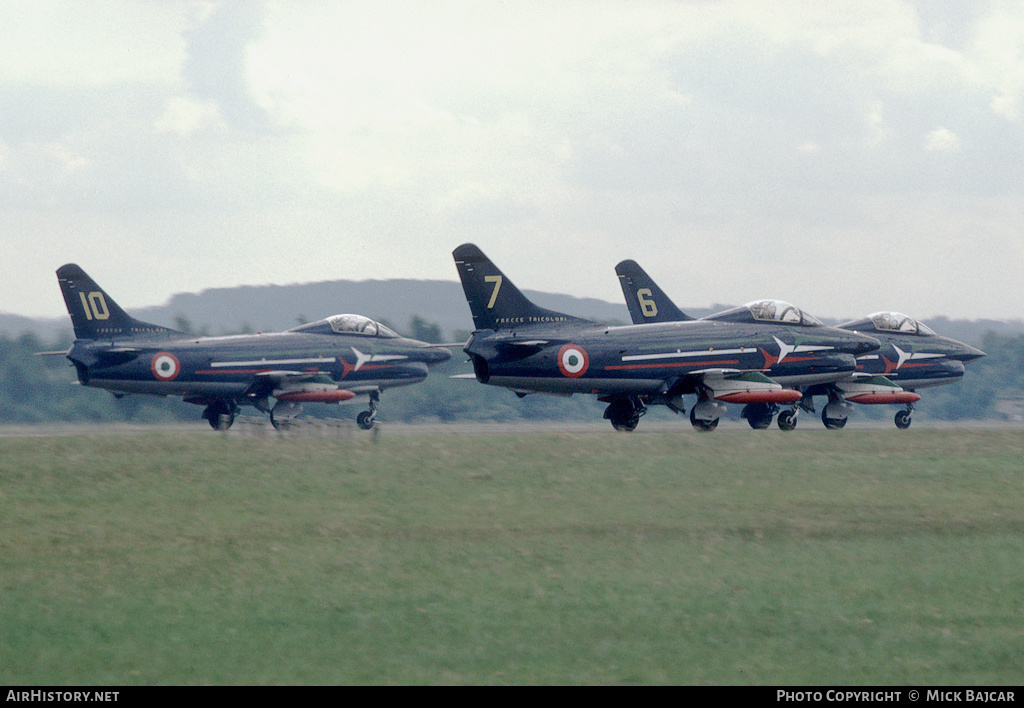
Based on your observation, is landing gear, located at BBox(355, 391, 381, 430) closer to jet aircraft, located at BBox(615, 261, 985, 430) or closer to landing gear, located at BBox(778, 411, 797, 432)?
jet aircraft, located at BBox(615, 261, 985, 430)

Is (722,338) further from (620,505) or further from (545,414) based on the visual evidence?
(545,414)

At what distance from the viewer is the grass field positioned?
49.4ft

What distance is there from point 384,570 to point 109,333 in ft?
78.9

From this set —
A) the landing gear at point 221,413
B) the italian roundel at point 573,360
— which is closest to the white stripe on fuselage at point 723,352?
the italian roundel at point 573,360

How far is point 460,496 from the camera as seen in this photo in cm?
2395

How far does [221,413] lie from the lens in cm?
4184

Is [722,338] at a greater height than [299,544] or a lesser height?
greater

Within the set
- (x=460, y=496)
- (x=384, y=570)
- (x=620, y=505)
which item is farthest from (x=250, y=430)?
(x=384, y=570)

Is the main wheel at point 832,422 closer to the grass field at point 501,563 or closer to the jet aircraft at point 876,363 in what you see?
the jet aircraft at point 876,363

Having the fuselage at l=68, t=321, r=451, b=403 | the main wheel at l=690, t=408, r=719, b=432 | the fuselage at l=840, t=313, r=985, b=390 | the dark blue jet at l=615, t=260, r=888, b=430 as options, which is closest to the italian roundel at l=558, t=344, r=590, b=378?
the main wheel at l=690, t=408, r=719, b=432

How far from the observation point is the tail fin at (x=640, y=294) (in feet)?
138

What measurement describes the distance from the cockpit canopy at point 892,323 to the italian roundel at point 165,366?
23.4 meters

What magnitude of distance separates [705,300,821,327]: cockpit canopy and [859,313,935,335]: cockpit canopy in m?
6.50

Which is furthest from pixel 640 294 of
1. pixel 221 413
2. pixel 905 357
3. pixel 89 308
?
pixel 89 308
